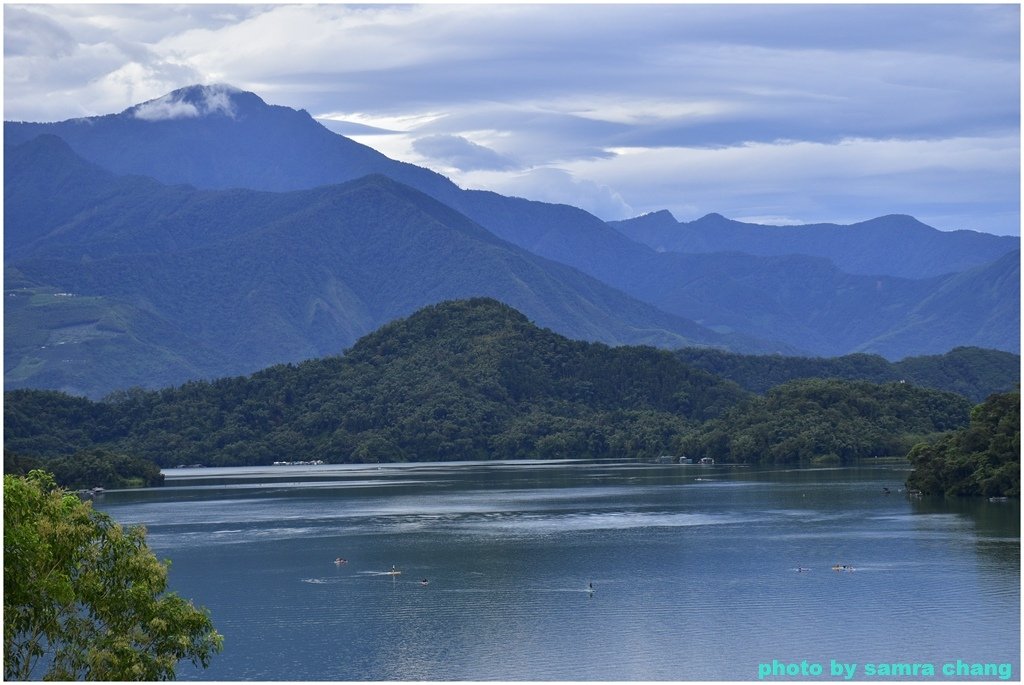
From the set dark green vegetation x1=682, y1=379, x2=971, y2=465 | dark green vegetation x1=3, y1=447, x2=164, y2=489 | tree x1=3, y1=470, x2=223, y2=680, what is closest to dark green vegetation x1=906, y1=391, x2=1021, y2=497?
dark green vegetation x1=682, y1=379, x2=971, y2=465

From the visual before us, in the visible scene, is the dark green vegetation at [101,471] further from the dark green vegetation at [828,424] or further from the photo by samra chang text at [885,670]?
the photo by samra chang text at [885,670]

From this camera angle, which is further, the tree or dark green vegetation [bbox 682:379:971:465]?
dark green vegetation [bbox 682:379:971:465]

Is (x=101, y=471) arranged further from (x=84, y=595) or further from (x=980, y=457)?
(x=84, y=595)

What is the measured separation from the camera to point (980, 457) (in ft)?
311

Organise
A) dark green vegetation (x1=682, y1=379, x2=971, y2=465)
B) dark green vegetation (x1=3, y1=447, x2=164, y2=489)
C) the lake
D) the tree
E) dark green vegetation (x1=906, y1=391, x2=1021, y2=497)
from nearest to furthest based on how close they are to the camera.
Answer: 1. the tree
2. the lake
3. dark green vegetation (x1=906, y1=391, x2=1021, y2=497)
4. dark green vegetation (x1=3, y1=447, x2=164, y2=489)
5. dark green vegetation (x1=682, y1=379, x2=971, y2=465)

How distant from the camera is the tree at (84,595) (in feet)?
99.7

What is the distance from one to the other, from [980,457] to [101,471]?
84.3 metres

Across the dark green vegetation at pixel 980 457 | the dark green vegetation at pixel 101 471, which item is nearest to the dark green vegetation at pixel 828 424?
the dark green vegetation at pixel 980 457

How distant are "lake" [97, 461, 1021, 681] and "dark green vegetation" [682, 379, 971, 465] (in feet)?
137

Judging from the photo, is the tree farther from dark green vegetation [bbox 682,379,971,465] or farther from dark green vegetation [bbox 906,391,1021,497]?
dark green vegetation [bbox 682,379,971,465]

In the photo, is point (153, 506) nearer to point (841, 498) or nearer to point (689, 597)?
point (841, 498)

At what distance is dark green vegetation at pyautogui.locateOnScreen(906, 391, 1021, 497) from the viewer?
9125 centimetres

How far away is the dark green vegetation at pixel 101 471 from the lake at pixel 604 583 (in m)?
27.3

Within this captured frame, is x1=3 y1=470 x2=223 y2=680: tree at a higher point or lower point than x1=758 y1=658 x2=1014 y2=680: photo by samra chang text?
higher
